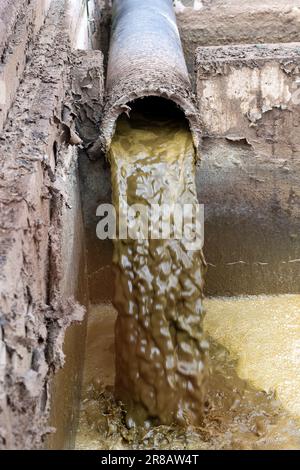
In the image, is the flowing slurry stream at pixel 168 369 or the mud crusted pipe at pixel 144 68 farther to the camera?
the mud crusted pipe at pixel 144 68

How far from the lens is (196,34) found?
5586 mm

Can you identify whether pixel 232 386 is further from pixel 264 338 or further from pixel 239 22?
pixel 239 22

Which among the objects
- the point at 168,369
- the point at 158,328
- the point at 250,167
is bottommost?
the point at 168,369

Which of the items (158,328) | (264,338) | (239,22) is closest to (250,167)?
(264,338)

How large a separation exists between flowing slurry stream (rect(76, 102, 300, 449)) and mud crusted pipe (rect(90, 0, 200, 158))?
0.70 feet

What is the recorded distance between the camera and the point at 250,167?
4320mm

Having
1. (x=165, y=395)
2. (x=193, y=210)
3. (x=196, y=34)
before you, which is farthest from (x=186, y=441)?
(x=196, y=34)

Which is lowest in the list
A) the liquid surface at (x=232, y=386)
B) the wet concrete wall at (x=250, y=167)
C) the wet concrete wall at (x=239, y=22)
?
the liquid surface at (x=232, y=386)

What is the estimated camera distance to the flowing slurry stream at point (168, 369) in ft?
11.6

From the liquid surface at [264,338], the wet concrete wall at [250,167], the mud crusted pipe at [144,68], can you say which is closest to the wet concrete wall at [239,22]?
the mud crusted pipe at [144,68]

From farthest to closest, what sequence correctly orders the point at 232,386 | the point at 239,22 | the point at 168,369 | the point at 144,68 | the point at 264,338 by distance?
the point at 239,22 → the point at 264,338 → the point at 144,68 → the point at 232,386 → the point at 168,369

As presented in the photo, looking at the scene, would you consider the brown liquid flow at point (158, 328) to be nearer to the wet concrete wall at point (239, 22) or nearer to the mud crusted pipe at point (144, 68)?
the mud crusted pipe at point (144, 68)

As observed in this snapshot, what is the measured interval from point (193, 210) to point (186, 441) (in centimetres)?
132

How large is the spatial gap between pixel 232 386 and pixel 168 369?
0.58m
